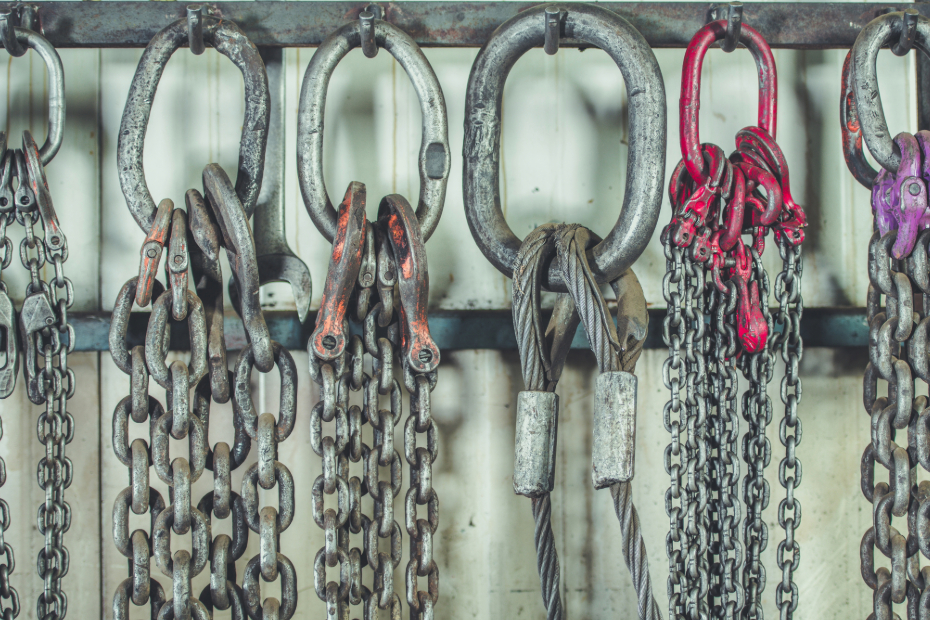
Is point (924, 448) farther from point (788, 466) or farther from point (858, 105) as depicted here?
point (858, 105)

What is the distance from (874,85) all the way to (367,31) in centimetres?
73

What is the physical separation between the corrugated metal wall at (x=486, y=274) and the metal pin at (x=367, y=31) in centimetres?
14

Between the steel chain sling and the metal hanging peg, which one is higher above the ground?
the metal hanging peg

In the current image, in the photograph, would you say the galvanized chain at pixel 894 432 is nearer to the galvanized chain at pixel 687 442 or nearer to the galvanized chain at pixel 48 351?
the galvanized chain at pixel 687 442

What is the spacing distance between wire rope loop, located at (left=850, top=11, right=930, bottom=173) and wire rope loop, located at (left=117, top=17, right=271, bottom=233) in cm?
86

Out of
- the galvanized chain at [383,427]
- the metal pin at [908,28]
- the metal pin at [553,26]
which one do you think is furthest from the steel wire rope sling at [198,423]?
the metal pin at [908,28]

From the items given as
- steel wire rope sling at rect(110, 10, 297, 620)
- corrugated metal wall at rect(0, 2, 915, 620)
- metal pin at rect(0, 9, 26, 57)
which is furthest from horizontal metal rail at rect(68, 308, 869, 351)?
metal pin at rect(0, 9, 26, 57)

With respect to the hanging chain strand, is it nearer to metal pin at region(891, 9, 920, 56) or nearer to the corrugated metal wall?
the corrugated metal wall

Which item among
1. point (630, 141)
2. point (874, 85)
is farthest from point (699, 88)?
point (874, 85)

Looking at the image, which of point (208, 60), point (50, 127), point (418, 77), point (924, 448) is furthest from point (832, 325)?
point (50, 127)

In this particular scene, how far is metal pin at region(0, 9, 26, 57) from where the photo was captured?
0.91 meters

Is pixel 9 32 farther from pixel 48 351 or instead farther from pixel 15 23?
pixel 48 351

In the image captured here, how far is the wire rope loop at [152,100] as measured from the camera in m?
0.89

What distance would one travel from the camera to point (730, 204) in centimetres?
88
